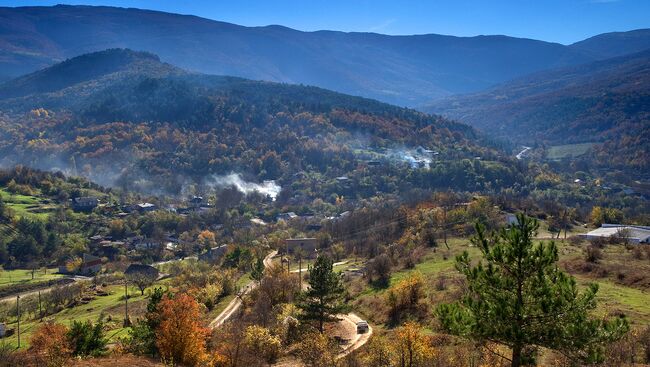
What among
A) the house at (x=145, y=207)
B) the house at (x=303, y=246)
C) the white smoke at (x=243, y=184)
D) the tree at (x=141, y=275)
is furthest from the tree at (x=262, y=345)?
the white smoke at (x=243, y=184)

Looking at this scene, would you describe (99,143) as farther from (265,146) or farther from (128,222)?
(128,222)

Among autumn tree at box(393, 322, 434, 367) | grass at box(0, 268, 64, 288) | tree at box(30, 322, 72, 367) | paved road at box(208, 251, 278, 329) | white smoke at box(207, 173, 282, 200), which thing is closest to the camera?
autumn tree at box(393, 322, 434, 367)

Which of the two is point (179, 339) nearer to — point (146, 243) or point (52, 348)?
point (52, 348)

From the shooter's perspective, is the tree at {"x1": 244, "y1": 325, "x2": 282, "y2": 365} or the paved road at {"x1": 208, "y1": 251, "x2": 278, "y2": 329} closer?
Result: the tree at {"x1": 244, "y1": 325, "x2": 282, "y2": 365}

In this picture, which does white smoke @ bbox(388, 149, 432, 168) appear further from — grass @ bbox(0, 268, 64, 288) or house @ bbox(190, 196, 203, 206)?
grass @ bbox(0, 268, 64, 288)

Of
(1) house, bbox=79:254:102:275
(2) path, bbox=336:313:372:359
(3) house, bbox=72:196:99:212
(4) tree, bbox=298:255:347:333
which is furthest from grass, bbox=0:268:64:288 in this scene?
(2) path, bbox=336:313:372:359

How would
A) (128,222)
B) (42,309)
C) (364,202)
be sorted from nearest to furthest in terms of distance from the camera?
1. (42,309)
2. (128,222)
3. (364,202)

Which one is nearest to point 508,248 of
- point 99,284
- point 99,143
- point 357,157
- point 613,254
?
point 613,254
